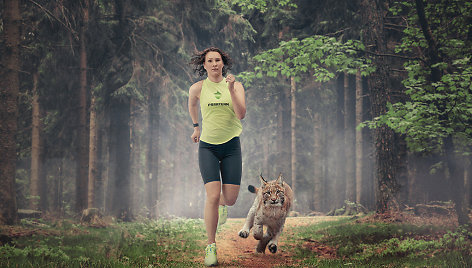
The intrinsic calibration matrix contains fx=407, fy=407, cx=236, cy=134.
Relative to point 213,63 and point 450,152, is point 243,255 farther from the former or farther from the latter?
point 450,152

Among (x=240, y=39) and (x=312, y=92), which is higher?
(x=240, y=39)

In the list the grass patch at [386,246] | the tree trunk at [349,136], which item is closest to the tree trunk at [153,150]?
the tree trunk at [349,136]

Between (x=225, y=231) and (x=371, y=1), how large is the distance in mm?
8426

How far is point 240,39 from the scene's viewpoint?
19.0 metres

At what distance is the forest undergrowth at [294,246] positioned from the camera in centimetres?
716

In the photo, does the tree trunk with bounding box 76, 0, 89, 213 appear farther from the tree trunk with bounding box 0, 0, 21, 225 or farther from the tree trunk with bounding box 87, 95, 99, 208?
the tree trunk with bounding box 0, 0, 21, 225

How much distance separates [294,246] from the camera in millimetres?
9234

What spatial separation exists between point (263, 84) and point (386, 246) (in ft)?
47.0

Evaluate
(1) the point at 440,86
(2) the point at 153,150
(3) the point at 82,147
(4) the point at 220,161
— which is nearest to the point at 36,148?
(3) the point at 82,147

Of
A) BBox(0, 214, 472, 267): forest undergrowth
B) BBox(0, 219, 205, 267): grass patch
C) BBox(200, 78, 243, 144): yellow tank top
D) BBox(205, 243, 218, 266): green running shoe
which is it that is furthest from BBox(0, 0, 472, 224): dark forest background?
BBox(205, 243, 218, 266): green running shoe

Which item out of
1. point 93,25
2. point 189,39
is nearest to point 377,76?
point 189,39

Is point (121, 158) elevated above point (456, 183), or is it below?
above

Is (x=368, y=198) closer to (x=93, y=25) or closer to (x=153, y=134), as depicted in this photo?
(x=153, y=134)

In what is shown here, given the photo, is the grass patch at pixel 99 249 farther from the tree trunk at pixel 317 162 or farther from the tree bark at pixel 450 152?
the tree trunk at pixel 317 162
